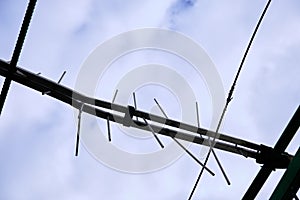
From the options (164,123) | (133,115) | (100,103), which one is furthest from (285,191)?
(100,103)

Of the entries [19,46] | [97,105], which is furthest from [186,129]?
[19,46]

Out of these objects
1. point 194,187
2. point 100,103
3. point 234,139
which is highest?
point 100,103

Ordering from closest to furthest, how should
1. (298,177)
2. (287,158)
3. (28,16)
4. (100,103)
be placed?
(28,16) → (298,177) → (100,103) → (287,158)

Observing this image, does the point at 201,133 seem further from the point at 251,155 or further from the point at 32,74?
the point at 32,74

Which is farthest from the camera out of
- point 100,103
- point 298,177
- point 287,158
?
point 287,158

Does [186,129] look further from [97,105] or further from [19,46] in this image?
[19,46]

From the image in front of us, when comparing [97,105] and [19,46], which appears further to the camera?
[97,105]

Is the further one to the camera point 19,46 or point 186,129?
point 186,129

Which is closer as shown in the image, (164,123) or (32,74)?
(32,74)

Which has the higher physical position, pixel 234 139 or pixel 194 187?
pixel 234 139

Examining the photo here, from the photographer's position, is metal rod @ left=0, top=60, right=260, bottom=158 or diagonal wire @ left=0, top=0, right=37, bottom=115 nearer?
diagonal wire @ left=0, top=0, right=37, bottom=115

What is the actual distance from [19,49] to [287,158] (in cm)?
476

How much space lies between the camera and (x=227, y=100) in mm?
6039

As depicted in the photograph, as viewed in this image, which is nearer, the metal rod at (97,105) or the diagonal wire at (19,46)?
the diagonal wire at (19,46)
